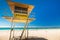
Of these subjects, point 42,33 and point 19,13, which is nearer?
point 19,13

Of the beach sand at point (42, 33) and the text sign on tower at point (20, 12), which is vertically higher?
the text sign on tower at point (20, 12)

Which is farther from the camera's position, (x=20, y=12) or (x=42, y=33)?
(x=42, y=33)

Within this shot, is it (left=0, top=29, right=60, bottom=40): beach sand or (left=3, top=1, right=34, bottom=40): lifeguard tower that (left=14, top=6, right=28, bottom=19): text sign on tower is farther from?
(left=0, top=29, right=60, bottom=40): beach sand

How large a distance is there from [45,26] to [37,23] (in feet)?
0.41

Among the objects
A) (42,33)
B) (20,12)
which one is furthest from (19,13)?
(42,33)

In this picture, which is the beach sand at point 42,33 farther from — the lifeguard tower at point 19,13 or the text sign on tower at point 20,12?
the text sign on tower at point 20,12

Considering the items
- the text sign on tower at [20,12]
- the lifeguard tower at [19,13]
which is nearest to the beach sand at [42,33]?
Answer: the lifeguard tower at [19,13]

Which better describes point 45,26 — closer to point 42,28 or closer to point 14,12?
point 42,28

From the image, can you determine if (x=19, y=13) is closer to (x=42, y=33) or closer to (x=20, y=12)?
(x=20, y=12)

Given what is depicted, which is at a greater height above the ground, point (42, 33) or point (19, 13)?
point (19, 13)

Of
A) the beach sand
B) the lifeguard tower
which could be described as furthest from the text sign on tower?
the beach sand

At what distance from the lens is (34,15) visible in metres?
1.46

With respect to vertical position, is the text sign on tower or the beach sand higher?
the text sign on tower

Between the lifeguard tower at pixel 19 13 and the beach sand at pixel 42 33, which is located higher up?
the lifeguard tower at pixel 19 13
